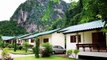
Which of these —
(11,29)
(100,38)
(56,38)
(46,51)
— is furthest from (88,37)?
(11,29)

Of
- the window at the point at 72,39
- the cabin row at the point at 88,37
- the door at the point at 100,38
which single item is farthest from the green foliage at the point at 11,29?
the door at the point at 100,38

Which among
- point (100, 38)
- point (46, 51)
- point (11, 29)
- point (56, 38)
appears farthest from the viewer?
point (11, 29)

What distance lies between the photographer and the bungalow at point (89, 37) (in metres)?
23.2

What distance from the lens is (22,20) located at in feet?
453

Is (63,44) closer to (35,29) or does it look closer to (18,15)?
(35,29)

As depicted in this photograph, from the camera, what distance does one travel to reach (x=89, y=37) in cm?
2666

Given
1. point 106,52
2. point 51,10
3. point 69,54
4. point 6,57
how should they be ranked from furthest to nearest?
point 69,54, point 106,52, point 6,57, point 51,10

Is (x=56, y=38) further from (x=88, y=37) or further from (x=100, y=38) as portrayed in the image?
(x=100, y=38)

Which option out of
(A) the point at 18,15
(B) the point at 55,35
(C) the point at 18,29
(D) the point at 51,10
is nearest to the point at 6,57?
(D) the point at 51,10

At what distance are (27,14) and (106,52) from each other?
116 meters

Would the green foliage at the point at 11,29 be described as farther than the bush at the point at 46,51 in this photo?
Yes

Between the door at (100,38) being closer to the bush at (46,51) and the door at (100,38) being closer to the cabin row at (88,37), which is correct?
the cabin row at (88,37)

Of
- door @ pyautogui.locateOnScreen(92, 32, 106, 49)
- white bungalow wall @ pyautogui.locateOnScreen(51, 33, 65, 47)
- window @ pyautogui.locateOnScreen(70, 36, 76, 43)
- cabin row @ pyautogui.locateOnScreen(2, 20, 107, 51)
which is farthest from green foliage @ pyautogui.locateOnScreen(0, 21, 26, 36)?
door @ pyautogui.locateOnScreen(92, 32, 106, 49)

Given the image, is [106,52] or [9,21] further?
[9,21]
